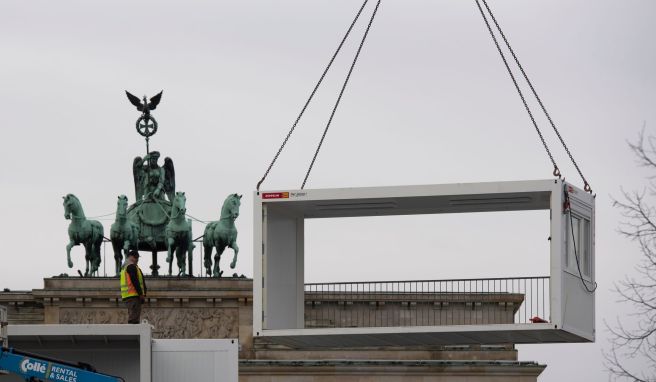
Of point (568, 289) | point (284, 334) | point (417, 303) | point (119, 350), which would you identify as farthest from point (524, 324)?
point (417, 303)

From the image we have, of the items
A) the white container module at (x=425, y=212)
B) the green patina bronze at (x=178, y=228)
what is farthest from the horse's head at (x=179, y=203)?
the white container module at (x=425, y=212)

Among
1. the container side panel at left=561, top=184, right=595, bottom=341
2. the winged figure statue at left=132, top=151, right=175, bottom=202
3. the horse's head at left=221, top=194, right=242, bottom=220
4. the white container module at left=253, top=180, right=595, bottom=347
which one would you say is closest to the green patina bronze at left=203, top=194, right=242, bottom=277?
the horse's head at left=221, top=194, right=242, bottom=220

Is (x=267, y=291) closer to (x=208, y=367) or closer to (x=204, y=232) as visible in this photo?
(x=208, y=367)

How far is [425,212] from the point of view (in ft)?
189

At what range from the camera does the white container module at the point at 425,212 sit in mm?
54750

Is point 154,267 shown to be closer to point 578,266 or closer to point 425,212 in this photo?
point 425,212

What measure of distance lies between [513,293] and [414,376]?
4.18m

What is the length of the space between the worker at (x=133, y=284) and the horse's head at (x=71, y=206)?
35.5m

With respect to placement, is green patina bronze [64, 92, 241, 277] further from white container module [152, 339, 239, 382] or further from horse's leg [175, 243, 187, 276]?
white container module [152, 339, 239, 382]

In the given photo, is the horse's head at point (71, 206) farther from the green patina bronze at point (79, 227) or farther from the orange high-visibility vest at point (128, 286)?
the orange high-visibility vest at point (128, 286)

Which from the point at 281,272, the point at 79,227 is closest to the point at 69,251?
the point at 79,227

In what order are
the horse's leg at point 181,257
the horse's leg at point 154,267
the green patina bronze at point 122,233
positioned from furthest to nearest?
the horse's leg at point 154,267 → the horse's leg at point 181,257 → the green patina bronze at point 122,233

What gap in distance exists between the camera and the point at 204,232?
9325 cm

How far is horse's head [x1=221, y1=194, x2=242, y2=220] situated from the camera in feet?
307
